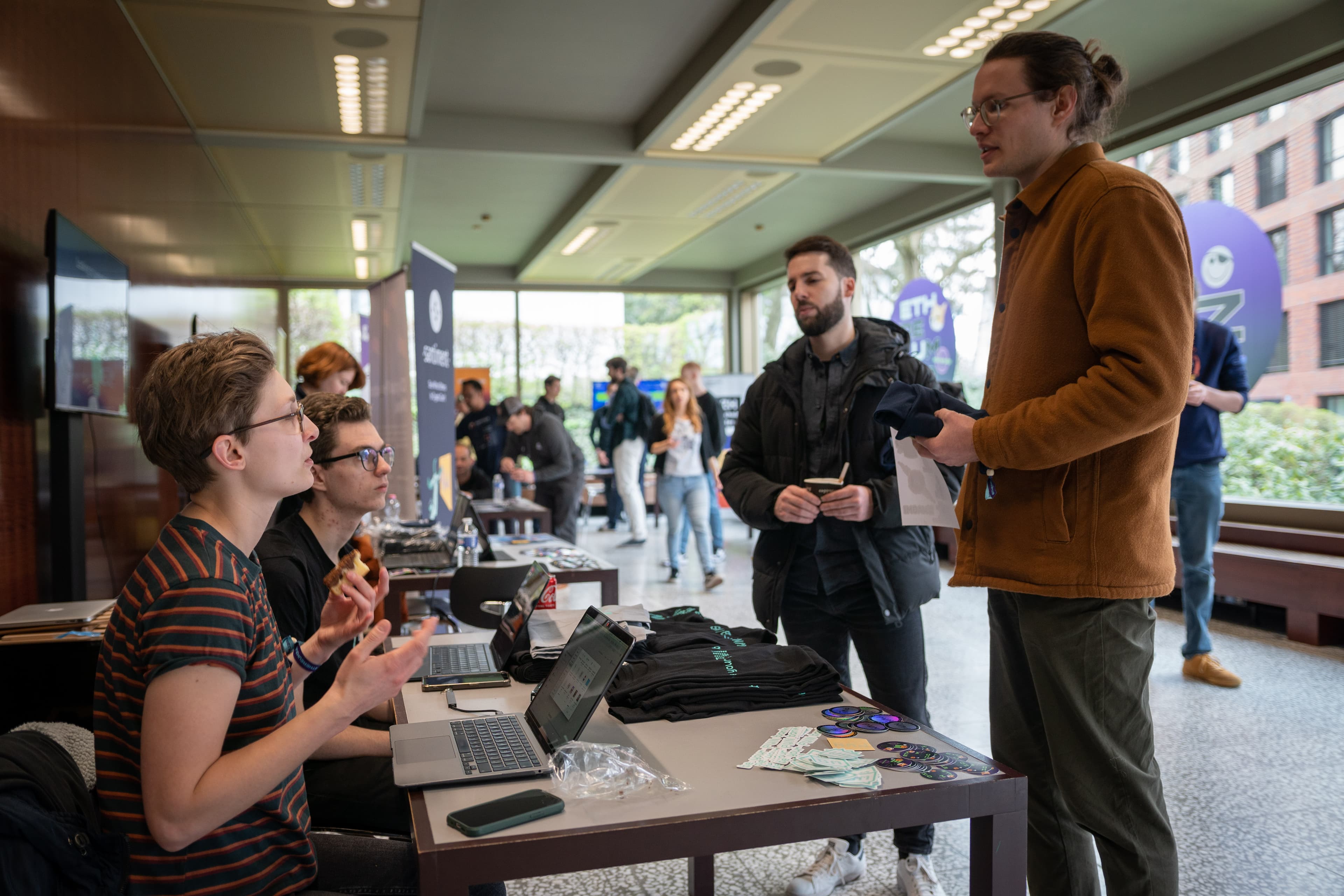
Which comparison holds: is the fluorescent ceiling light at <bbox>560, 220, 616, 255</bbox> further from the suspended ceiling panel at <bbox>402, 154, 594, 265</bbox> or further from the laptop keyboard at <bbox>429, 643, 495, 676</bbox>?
the laptop keyboard at <bbox>429, 643, 495, 676</bbox>

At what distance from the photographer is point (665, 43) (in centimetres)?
552

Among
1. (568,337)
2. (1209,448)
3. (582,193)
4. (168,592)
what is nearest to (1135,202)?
(168,592)

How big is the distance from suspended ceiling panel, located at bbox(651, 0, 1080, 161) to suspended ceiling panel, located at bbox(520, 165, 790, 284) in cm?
68

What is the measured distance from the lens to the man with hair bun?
1.43 meters

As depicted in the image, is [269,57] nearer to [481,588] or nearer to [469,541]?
[469,541]

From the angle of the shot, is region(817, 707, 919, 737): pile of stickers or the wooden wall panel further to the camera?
the wooden wall panel

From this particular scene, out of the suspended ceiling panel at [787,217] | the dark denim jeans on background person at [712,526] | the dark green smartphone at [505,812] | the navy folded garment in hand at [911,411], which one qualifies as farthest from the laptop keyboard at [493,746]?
the suspended ceiling panel at [787,217]

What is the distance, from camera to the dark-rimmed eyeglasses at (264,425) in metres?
1.30

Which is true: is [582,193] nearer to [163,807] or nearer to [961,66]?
[961,66]

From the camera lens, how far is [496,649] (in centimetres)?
211

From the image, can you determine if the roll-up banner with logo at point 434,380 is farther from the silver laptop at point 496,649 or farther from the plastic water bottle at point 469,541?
the silver laptop at point 496,649

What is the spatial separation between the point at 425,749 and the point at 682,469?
5.68 metres

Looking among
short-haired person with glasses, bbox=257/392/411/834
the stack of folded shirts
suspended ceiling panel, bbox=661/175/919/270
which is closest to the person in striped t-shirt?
short-haired person with glasses, bbox=257/392/411/834

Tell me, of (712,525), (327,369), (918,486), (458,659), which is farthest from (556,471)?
(918,486)
